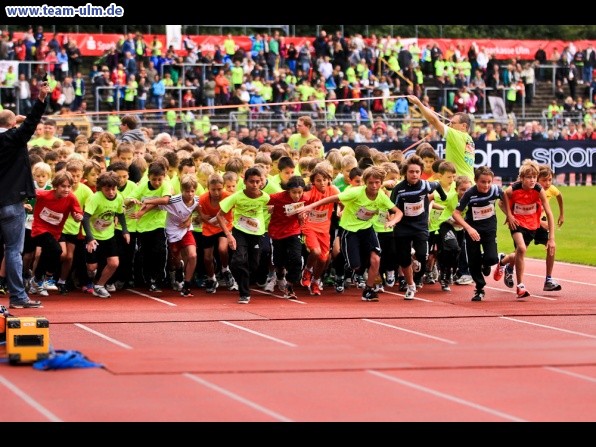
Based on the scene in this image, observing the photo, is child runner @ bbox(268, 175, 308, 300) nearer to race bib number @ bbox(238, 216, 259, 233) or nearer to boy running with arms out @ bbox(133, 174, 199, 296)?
race bib number @ bbox(238, 216, 259, 233)

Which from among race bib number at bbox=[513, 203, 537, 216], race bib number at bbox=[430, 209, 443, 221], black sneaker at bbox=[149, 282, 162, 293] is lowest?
black sneaker at bbox=[149, 282, 162, 293]

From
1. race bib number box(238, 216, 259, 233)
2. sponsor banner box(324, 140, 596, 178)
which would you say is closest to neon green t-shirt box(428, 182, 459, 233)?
race bib number box(238, 216, 259, 233)

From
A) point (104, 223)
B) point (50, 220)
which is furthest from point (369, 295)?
point (50, 220)

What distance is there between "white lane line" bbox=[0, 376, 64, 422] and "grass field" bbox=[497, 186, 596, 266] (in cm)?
1272

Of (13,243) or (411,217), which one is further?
(411,217)

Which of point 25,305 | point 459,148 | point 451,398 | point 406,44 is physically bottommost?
point 25,305

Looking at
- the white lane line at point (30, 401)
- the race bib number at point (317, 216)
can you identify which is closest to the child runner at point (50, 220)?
the race bib number at point (317, 216)

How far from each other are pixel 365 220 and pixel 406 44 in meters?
33.7

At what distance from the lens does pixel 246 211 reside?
15.8 metres

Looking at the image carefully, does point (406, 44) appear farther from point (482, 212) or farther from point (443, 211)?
point (482, 212)

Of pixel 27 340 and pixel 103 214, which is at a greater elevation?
pixel 103 214

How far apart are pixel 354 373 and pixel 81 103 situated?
1132 inches

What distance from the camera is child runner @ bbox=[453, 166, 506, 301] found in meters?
16.0

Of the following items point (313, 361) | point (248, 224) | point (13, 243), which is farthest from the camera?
point (248, 224)
